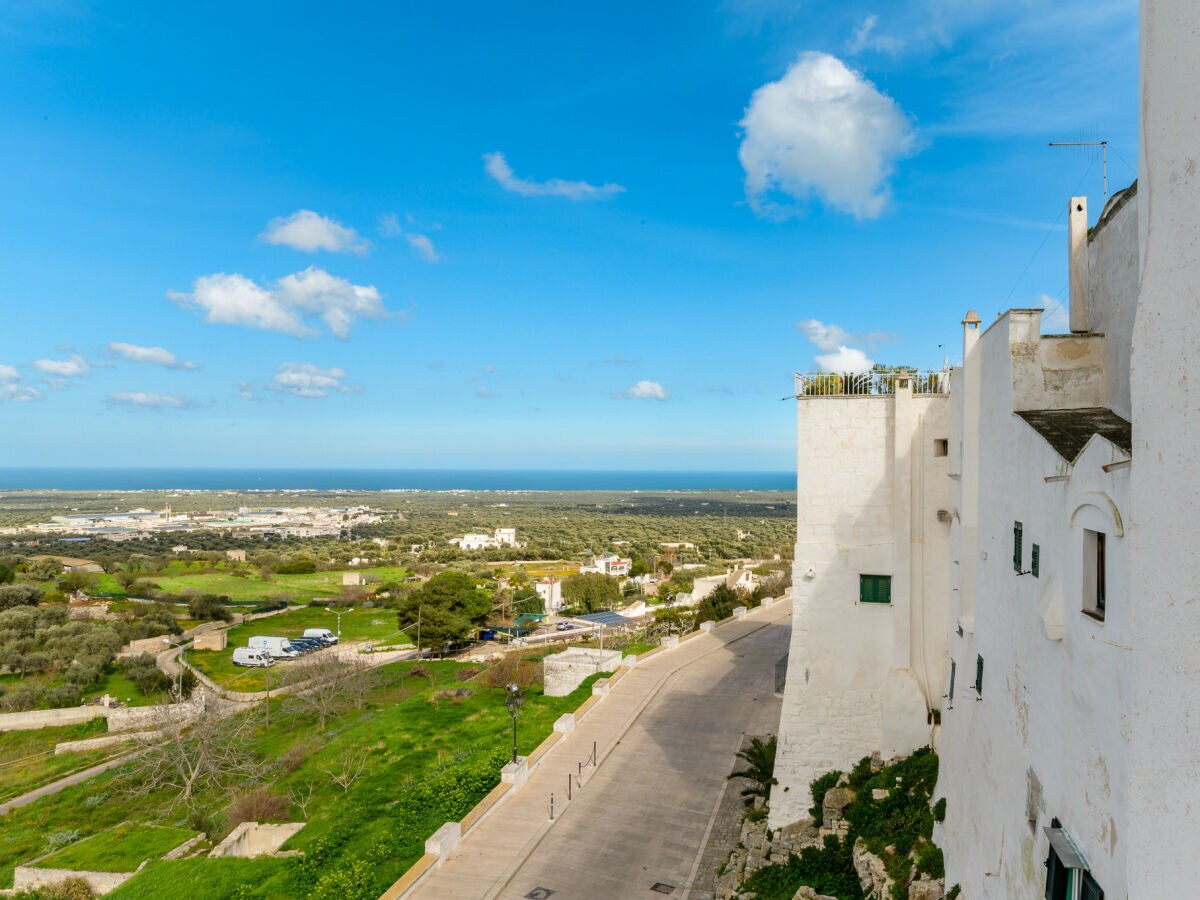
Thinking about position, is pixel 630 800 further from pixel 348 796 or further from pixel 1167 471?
pixel 1167 471

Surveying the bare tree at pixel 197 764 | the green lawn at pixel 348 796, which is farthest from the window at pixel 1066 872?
the bare tree at pixel 197 764

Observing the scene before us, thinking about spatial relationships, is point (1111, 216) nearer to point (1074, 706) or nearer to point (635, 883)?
point (1074, 706)

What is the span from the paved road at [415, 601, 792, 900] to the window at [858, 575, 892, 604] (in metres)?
6.21

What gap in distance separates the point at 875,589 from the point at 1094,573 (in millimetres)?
8198

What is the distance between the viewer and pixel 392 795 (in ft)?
62.1

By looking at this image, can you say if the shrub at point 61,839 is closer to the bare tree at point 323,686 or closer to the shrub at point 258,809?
the shrub at point 258,809

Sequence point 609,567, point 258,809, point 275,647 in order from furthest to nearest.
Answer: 1. point 609,567
2. point 275,647
3. point 258,809

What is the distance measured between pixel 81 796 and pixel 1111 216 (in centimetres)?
3121

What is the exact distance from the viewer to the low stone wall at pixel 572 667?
26.8m

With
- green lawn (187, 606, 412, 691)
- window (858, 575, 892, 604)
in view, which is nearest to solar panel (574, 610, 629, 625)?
green lawn (187, 606, 412, 691)

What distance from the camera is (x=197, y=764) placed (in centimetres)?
2206

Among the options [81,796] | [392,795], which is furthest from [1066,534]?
[81,796]

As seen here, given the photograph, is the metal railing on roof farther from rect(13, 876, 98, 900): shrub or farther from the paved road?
rect(13, 876, 98, 900): shrub

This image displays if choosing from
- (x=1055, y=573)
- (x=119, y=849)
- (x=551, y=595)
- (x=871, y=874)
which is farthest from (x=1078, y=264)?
(x=551, y=595)
